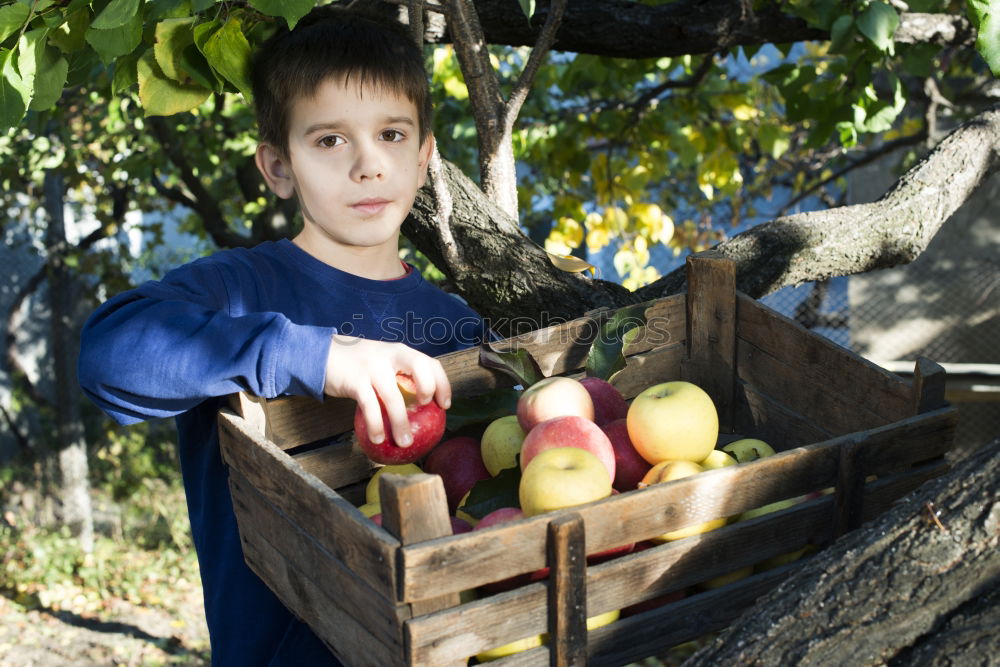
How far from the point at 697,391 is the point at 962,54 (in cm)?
366

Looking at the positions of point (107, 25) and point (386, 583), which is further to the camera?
point (107, 25)

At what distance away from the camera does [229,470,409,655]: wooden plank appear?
1.05 meters

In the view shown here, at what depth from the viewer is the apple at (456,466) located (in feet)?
4.83

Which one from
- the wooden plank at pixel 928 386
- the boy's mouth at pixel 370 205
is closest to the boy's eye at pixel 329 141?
the boy's mouth at pixel 370 205

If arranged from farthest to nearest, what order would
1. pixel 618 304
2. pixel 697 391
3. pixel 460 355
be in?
pixel 618 304 → pixel 460 355 → pixel 697 391

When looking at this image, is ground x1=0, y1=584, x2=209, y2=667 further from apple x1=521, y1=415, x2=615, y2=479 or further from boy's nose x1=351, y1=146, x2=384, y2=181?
apple x1=521, y1=415, x2=615, y2=479

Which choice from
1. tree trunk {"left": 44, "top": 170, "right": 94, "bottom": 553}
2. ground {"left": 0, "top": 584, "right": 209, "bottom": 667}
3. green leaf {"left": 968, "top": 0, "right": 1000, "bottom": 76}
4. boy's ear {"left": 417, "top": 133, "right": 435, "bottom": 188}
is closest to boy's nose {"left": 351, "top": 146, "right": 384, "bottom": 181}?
boy's ear {"left": 417, "top": 133, "right": 435, "bottom": 188}

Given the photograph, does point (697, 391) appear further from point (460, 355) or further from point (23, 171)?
point (23, 171)

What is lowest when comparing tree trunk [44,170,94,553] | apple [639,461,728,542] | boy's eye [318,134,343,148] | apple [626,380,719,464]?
tree trunk [44,170,94,553]

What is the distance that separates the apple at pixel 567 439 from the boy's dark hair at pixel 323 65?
684 mm

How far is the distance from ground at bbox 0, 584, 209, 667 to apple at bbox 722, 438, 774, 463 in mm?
3852

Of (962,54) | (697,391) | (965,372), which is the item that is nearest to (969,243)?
(965,372)

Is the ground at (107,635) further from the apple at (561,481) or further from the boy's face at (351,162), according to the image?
the apple at (561,481)

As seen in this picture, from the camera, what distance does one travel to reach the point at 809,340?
1560 millimetres
